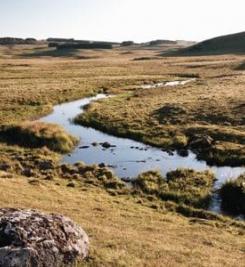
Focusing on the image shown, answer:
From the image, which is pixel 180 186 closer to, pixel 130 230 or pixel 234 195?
pixel 234 195

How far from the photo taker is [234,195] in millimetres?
30312

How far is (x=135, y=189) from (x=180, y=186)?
3082 millimetres

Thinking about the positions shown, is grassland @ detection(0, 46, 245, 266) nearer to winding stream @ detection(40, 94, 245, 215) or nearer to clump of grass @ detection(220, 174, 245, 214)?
clump of grass @ detection(220, 174, 245, 214)

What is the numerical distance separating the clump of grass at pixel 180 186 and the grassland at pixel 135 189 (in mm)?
769

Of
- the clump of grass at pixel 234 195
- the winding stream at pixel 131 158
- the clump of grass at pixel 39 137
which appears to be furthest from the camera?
the clump of grass at pixel 39 137

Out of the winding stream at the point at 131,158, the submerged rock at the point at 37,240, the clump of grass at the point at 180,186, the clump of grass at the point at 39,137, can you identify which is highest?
the submerged rock at the point at 37,240

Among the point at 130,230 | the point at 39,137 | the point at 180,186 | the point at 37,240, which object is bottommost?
the point at 180,186

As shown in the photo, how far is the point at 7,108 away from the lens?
2410 inches

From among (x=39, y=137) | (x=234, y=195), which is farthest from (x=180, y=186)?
(x=39, y=137)

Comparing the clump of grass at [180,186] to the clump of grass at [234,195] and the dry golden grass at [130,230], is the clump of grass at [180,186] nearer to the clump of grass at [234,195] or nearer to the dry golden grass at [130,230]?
the clump of grass at [234,195]

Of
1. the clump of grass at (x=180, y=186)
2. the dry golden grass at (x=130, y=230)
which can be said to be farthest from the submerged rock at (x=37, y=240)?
the clump of grass at (x=180, y=186)

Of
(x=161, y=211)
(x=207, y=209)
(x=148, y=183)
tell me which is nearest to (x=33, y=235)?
(x=161, y=211)

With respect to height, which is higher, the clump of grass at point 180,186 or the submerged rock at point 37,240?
the submerged rock at point 37,240

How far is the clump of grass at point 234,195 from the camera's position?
28.6m
